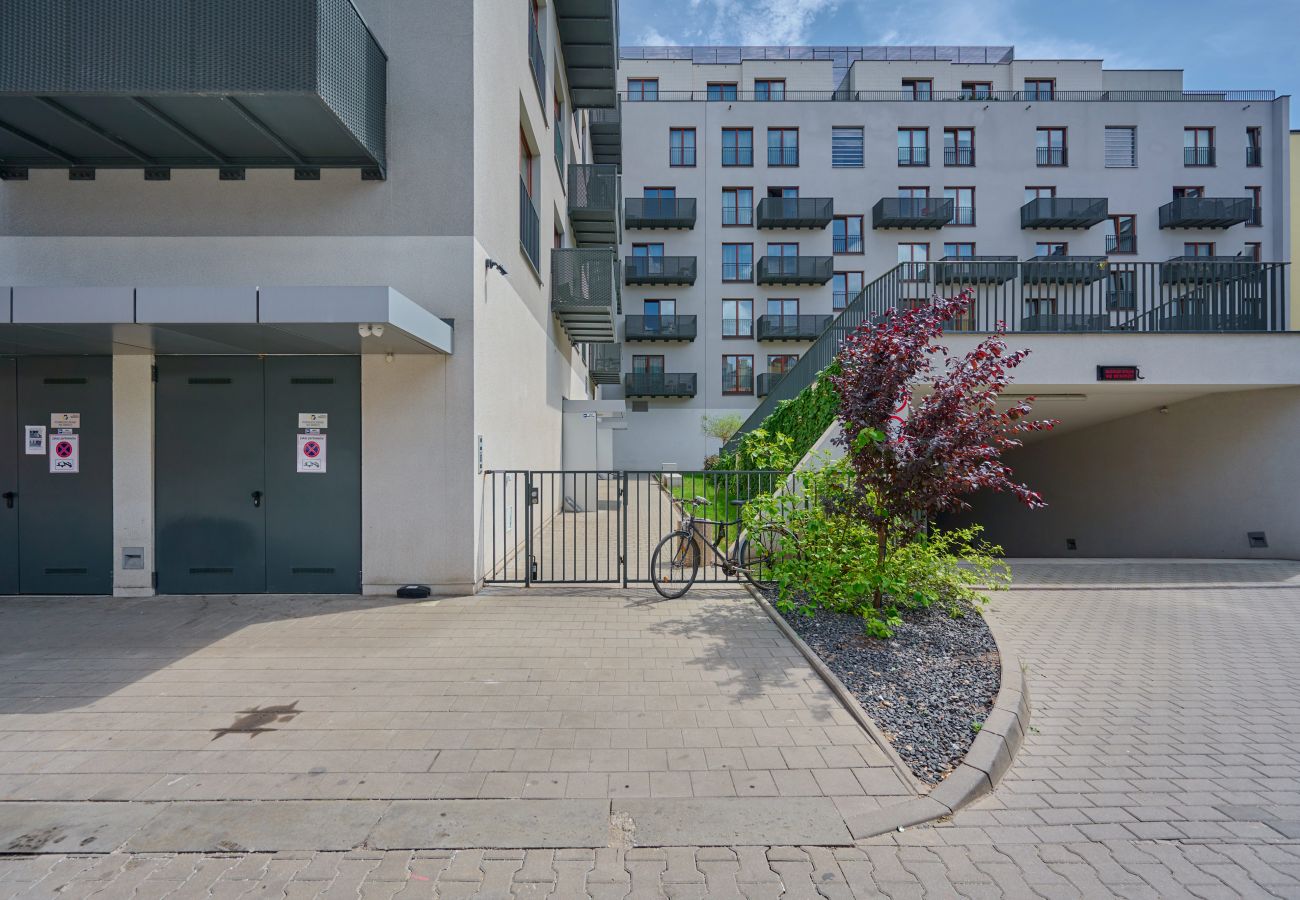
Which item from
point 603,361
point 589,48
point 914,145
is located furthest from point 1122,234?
point 589,48

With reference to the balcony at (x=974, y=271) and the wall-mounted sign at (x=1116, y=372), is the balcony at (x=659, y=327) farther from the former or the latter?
the wall-mounted sign at (x=1116, y=372)

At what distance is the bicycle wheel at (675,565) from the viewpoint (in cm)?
721

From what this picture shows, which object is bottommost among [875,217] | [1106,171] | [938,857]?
[938,857]

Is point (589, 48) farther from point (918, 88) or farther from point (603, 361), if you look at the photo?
point (918, 88)

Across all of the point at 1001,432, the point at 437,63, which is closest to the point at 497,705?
the point at 1001,432

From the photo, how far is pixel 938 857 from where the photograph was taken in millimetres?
2904

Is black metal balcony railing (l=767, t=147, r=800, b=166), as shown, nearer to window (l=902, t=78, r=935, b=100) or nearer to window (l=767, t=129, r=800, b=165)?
window (l=767, t=129, r=800, b=165)

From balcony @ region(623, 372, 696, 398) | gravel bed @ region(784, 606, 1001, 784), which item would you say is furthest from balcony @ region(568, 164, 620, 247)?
balcony @ region(623, 372, 696, 398)

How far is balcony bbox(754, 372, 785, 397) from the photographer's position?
3297 cm

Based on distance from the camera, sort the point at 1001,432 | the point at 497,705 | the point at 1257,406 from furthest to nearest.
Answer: the point at 1257,406
the point at 1001,432
the point at 497,705

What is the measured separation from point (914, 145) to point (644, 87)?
1576cm

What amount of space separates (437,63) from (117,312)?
4484 mm

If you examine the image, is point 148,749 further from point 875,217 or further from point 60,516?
point 875,217

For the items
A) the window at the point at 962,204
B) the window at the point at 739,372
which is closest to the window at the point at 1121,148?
the window at the point at 962,204
